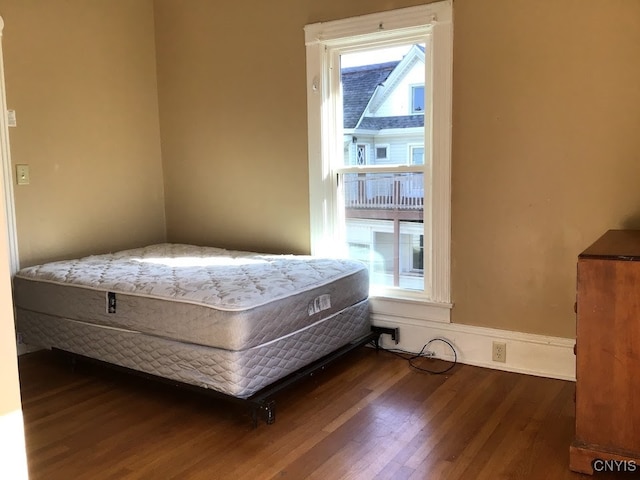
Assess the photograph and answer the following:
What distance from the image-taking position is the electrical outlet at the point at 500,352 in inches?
121

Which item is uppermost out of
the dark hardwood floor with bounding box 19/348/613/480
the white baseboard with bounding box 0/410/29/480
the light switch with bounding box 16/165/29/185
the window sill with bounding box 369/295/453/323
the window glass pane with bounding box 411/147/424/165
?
the window glass pane with bounding box 411/147/424/165

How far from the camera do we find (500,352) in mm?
3088

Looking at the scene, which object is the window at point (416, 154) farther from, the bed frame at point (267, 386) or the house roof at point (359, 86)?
the bed frame at point (267, 386)

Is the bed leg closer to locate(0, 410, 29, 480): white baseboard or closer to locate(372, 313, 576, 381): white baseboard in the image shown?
locate(372, 313, 576, 381): white baseboard

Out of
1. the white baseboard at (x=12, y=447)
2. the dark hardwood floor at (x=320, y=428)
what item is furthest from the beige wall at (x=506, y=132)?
the white baseboard at (x=12, y=447)

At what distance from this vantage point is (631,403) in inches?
76.4

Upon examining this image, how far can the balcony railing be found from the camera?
3.31 m

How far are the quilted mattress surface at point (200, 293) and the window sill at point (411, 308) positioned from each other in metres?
0.17

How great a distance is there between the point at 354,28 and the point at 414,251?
52.5 inches

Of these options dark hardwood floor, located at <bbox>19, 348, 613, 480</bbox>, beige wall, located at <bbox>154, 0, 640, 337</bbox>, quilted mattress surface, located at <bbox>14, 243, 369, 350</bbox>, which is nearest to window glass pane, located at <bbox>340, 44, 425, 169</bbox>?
beige wall, located at <bbox>154, 0, 640, 337</bbox>

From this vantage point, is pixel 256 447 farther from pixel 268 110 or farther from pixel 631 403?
pixel 268 110

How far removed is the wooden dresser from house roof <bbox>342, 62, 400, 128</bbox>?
1.75 metres

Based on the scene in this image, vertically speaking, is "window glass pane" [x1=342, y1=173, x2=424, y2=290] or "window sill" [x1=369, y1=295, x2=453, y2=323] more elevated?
"window glass pane" [x1=342, y1=173, x2=424, y2=290]

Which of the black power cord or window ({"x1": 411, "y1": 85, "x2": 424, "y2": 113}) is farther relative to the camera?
window ({"x1": 411, "y1": 85, "x2": 424, "y2": 113})
